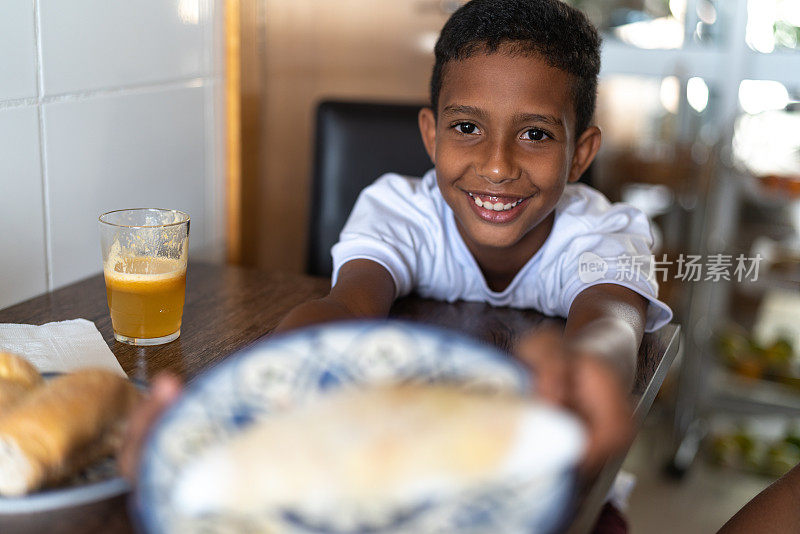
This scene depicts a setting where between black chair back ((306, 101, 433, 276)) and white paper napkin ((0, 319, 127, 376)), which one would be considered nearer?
white paper napkin ((0, 319, 127, 376))

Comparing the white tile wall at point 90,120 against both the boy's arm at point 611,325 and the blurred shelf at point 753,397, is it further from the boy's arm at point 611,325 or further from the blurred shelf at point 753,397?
the blurred shelf at point 753,397

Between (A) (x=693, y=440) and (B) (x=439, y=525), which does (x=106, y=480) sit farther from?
(A) (x=693, y=440)

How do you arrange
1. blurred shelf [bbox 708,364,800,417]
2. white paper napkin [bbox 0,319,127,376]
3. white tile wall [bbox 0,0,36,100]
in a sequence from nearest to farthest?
white paper napkin [bbox 0,319,127,376] < white tile wall [bbox 0,0,36,100] < blurred shelf [bbox 708,364,800,417]

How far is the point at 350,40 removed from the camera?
6.63 ft

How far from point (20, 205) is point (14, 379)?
0.49 meters

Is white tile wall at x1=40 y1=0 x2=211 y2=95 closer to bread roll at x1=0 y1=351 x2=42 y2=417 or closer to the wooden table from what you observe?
the wooden table

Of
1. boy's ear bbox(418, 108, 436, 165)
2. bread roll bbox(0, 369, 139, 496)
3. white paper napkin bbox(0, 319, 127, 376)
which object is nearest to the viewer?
bread roll bbox(0, 369, 139, 496)

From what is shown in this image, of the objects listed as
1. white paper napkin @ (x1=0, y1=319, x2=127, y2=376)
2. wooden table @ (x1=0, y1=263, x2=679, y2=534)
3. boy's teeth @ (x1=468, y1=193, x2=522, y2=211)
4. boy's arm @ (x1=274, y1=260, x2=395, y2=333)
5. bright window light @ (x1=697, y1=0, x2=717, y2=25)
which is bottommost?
wooden table @ (x1=0, y1=263, x2=679, y2=534)

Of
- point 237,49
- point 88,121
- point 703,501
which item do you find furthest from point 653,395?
point 703,501

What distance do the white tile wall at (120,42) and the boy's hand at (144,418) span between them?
679 mm

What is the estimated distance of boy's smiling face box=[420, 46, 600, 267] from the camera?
0.93 meters

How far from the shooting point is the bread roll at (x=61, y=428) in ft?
1.61

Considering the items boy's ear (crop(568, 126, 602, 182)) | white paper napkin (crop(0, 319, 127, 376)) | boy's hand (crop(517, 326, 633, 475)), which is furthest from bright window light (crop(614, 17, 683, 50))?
boy's hand (crop(517, 326, 633, 475))

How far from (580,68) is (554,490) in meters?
0.70
